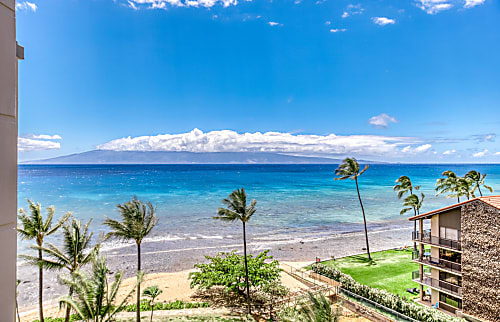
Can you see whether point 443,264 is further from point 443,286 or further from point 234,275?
point 234,275

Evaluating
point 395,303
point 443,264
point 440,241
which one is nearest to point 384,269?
point 443,264

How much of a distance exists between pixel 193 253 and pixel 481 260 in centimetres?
2805

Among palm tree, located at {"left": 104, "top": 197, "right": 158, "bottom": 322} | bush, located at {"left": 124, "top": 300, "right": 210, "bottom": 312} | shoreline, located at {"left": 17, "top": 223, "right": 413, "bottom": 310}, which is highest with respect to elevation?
palm tree, located at {"left": 104, "top": 197, "right": 158, "bottom": 322}

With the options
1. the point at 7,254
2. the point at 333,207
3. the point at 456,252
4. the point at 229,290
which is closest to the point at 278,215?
the point at 333,207

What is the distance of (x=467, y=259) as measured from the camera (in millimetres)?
17828

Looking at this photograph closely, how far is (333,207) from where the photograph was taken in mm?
70000

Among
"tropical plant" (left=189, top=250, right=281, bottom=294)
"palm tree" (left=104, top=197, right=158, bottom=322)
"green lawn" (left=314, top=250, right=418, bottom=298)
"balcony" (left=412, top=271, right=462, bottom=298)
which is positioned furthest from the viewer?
"green lawn" (left=314, top=250, right=418, bottom=298)

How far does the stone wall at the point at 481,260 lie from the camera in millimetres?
16641

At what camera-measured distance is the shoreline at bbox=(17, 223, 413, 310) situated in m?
26.7

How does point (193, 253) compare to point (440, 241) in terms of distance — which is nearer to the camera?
point (440, 241)

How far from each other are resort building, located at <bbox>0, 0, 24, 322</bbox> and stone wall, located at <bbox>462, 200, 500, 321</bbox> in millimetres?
21376

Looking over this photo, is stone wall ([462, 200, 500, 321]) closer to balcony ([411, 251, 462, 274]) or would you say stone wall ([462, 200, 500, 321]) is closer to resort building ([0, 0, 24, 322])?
balcony ([411, 251, 462, 274])

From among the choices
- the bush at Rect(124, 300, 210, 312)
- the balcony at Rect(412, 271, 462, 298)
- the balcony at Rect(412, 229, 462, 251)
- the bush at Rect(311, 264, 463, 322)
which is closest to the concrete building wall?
the bush at Rect(311, 264, 463, 322)

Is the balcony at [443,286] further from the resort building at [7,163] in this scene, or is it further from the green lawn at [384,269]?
the resort building at [7,163]
